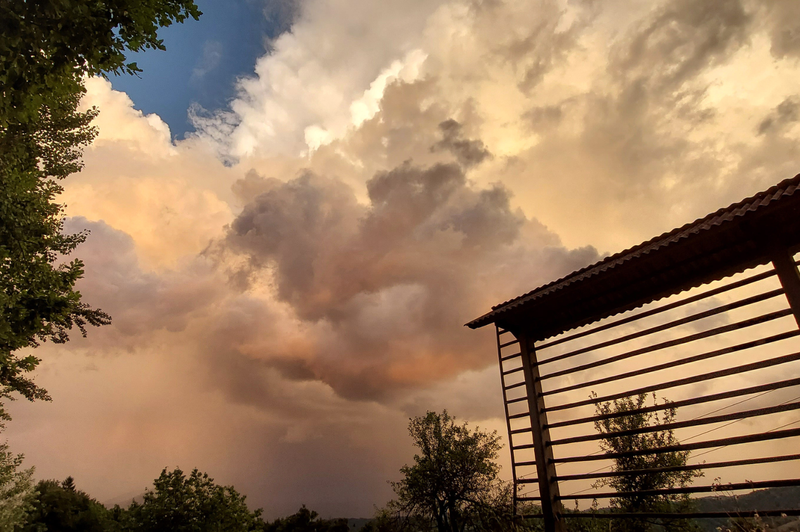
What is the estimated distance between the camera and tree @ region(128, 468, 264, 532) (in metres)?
23.7

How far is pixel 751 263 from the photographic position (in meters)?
8.03

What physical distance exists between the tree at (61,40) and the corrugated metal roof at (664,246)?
945cm

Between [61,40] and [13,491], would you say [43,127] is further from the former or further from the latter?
[13,491]

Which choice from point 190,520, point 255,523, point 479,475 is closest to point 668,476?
point 479,475

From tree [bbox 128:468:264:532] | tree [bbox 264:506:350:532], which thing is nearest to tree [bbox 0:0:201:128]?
Result: tree [bbox 128:468:264:532]

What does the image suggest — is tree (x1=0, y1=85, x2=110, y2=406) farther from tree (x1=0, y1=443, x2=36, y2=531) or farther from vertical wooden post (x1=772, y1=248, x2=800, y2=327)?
tree (x1=0, y1=443, x2=36, y2=531)

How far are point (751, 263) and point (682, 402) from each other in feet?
10.4

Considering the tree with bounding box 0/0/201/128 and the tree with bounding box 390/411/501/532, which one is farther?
the tree with bounding box 390/411/501/532

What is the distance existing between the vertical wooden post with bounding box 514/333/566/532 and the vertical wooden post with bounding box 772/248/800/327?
5546mm

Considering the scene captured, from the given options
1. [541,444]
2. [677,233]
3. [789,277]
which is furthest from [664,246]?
[541,444]

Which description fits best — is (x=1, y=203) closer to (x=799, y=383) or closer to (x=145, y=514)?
(x=799, y=383)

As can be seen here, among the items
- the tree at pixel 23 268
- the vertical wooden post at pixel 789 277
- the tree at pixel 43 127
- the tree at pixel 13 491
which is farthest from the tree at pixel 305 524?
the vertical wooden post at pixel 789 277

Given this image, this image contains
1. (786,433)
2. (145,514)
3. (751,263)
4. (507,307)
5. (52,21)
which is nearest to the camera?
(52,21)

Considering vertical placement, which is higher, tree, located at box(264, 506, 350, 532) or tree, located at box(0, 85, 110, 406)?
tree, located at box(0, 85, 110, 406)
